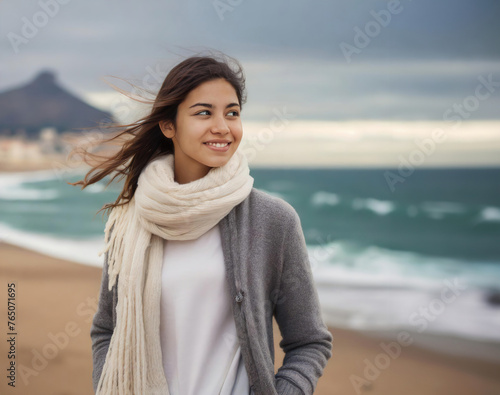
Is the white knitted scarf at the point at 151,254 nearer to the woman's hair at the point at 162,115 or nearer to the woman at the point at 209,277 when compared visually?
the woman at the point at 209,277

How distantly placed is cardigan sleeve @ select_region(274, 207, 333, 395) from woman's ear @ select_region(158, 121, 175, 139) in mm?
471

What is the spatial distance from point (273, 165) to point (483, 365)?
15627 mm

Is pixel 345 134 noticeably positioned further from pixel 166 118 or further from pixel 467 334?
pixel 166 118

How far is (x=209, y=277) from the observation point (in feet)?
5.54

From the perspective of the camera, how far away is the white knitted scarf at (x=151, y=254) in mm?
1707

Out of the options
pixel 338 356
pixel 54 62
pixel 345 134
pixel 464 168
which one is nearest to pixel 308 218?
pixel 345 134

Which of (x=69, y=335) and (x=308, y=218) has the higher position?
(x=308, y=218)

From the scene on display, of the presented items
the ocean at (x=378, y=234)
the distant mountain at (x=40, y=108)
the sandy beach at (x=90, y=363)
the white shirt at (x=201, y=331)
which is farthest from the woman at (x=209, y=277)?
the distant mountain at (x=40, y=108)

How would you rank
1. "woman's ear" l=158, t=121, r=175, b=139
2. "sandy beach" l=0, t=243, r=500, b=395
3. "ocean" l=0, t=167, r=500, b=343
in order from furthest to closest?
1. "ocean" l=0, t=167, r=500, b=343
2. "sandy beach" l=0, t=243, r=500, b=395
3. "woman's ear" l=158, t=121, r=175, b=139

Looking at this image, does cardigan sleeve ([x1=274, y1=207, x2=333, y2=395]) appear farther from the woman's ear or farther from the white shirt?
the woman's ear

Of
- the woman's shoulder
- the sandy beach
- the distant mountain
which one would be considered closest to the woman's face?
the woman's shoulder

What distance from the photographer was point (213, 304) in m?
1.70

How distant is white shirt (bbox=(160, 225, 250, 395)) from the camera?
169cm

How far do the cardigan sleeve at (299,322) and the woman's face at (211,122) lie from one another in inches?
11.5
